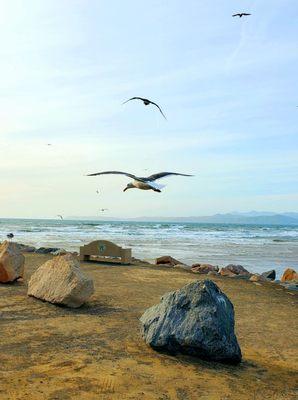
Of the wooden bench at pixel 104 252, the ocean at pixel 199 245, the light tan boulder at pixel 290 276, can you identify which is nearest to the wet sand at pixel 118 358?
the wooden bench at pixel 104 252

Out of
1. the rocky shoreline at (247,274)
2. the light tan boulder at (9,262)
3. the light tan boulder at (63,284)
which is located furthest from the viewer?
the rocky shoreline at (247,274)

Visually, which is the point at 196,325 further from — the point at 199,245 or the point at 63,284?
the point at 199,245

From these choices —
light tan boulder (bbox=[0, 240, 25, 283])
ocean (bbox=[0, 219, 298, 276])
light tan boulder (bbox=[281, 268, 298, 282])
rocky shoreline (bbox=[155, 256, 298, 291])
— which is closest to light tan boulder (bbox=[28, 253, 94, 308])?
light tan boulder (bbox=[0, 240, 25, 283])

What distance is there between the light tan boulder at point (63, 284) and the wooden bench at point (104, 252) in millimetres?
6184

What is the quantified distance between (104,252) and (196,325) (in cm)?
943

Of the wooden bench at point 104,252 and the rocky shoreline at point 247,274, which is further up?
the wooden bench at point 104,252

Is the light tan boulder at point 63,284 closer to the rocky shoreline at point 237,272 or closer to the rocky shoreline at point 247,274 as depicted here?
the rocky shoreline at point 237,272

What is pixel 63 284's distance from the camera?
734 centimetres

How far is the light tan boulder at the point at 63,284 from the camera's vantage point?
7141 mm

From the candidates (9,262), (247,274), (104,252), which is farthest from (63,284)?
(247,274)

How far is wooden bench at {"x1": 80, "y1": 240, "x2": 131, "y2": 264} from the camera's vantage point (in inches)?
546

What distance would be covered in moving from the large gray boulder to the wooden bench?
859 cm

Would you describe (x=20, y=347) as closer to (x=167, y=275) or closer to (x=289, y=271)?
(x=167, y=275)

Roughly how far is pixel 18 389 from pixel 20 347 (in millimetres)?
1277
